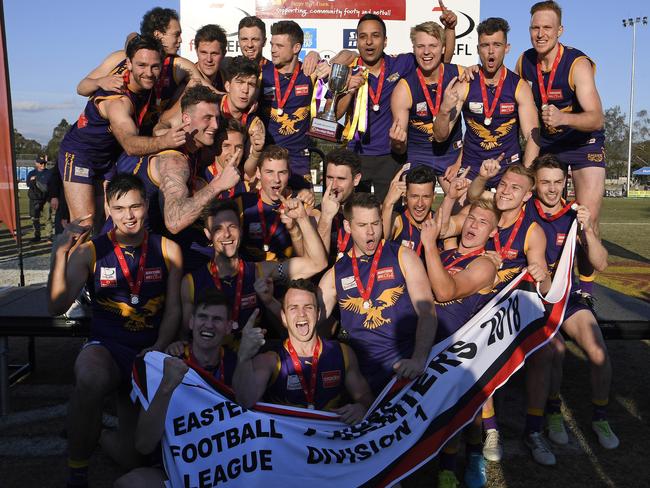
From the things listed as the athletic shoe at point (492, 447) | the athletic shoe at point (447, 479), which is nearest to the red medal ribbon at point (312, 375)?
the athletic shoe at point (447, 479)

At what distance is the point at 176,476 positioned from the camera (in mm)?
3135

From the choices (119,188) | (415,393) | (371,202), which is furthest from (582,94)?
(119,188)

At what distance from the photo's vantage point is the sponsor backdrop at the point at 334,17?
36.2 feet

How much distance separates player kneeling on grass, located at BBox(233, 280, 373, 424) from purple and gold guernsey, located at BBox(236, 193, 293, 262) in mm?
1335

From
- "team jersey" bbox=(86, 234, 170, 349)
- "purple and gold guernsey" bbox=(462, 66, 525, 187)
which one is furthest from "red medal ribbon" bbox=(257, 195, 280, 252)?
"purple and gold guernsey" bbox=(462, 66, 525, 187)

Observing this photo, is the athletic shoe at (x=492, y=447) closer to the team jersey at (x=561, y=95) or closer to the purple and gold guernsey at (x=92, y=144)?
the team jersey at (x=561, y=95)

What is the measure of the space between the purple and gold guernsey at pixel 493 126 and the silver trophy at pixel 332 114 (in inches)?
47.6

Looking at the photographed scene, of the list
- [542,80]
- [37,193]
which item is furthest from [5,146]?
[37,193]

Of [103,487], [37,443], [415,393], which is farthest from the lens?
[37,443]

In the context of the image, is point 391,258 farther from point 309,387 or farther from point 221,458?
point 221,458

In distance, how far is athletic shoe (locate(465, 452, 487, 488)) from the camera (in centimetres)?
381

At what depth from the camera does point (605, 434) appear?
14.4 feet

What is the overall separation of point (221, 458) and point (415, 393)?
3.94 ft

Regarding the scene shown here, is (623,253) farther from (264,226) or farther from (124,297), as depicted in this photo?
(124,297)
